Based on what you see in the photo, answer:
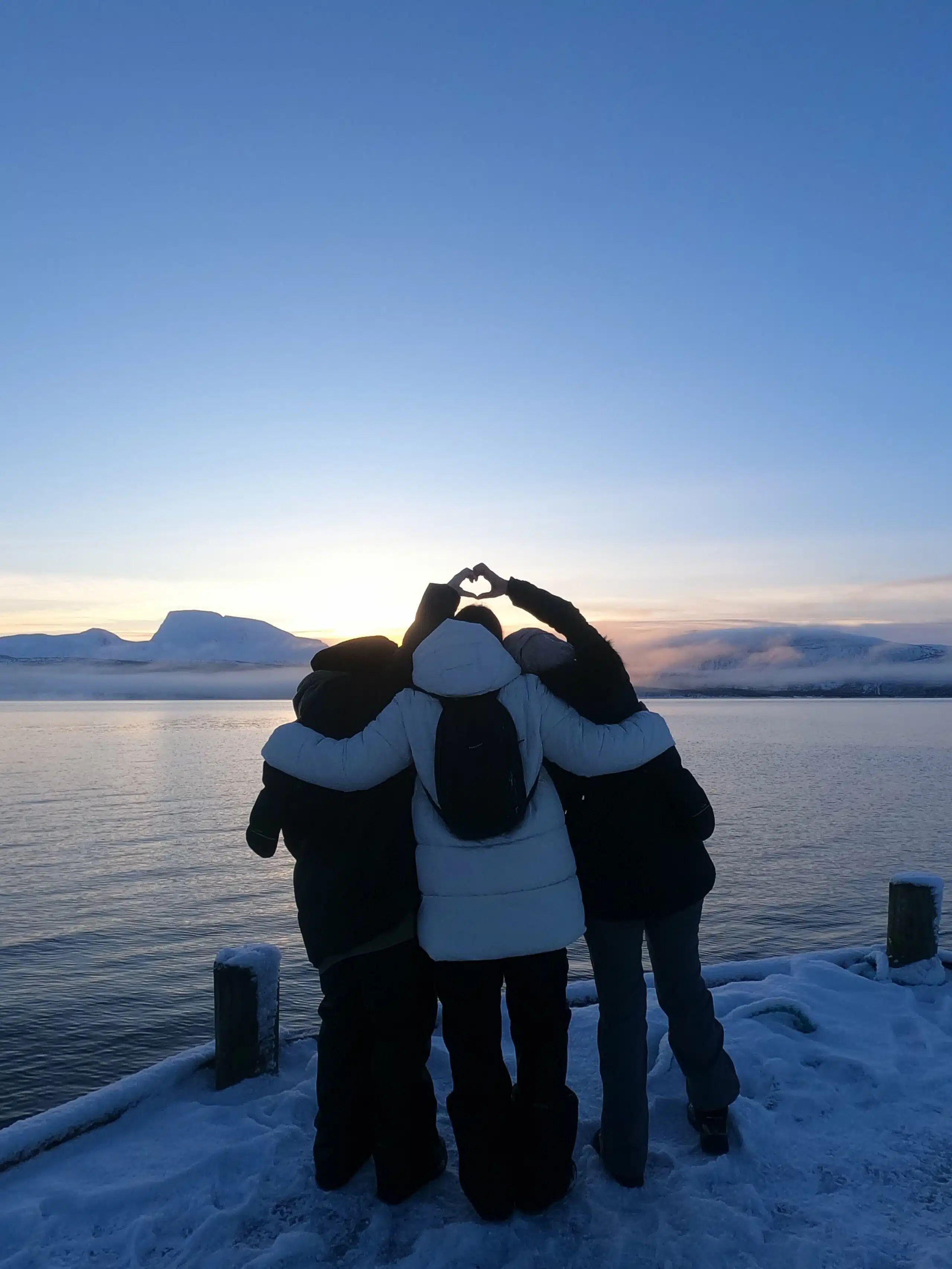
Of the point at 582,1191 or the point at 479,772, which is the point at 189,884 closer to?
the point at 582,1191

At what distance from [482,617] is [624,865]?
46.3 inches

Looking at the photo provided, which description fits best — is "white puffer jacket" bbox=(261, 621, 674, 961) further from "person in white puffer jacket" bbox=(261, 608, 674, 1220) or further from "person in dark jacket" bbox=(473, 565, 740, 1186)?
"person in dark jacket" bbox=(473, 565, 740, 1186)

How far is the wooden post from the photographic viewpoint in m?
6.30

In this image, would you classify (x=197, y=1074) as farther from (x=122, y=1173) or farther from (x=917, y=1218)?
(x=917, y=1218)

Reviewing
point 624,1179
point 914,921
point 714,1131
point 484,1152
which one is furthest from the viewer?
point 914,921

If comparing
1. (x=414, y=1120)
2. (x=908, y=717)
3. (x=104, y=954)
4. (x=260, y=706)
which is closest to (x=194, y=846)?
(x=104, y=954)

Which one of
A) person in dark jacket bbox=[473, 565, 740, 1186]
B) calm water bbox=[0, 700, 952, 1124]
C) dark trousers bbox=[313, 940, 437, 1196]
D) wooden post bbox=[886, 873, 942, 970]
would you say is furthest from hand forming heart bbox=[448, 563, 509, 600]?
calm water bbox=[0, 700, 952, 1124]

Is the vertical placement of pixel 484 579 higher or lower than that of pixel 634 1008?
higher

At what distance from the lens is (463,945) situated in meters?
3.23

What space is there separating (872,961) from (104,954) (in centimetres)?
931

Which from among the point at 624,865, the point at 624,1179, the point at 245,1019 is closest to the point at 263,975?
the point at 245,1019

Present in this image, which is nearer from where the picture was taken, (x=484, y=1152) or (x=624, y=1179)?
(x=484, y=1152)

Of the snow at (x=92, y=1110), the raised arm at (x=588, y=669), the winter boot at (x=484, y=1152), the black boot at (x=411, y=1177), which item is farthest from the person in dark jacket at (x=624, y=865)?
the snow at (x=92, y=1110)

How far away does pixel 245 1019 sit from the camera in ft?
15.4
